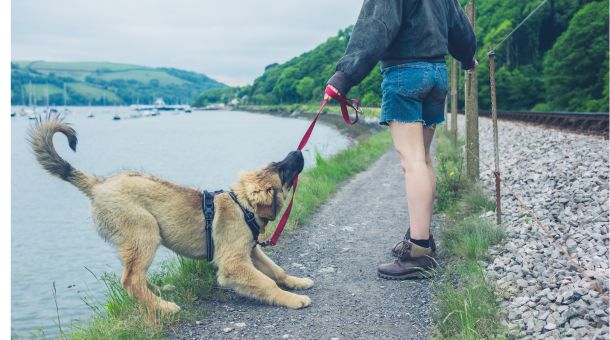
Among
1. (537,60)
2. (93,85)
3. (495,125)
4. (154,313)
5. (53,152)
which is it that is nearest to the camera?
(154,313)

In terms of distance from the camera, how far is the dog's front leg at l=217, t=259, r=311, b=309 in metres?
3.70

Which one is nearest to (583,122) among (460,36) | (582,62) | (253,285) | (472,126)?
(472,126)

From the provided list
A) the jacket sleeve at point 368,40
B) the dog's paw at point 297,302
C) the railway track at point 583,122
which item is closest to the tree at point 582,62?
the railway track at point 583,122

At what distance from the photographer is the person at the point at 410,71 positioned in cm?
363

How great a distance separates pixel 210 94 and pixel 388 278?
183 meters

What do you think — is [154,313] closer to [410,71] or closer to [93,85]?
[410,71]

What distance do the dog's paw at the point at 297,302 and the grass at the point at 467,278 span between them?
97cm

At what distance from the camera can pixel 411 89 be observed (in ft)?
12.2

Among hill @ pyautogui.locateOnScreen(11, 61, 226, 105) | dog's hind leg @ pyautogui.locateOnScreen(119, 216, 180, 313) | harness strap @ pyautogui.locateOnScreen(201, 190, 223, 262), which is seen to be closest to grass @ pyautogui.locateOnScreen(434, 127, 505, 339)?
harness strap @ pyautogui.locateOnScreen(201, 190, 223, 262)

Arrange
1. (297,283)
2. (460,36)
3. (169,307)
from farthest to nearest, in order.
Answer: (460,36), (297,283), (169,307)

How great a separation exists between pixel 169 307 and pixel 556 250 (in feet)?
10.1

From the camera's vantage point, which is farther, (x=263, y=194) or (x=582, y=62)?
(x=582, y=62)

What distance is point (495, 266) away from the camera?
3936 millimetres

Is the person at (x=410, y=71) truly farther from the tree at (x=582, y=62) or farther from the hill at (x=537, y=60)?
the tree at (x=582, y=62)
